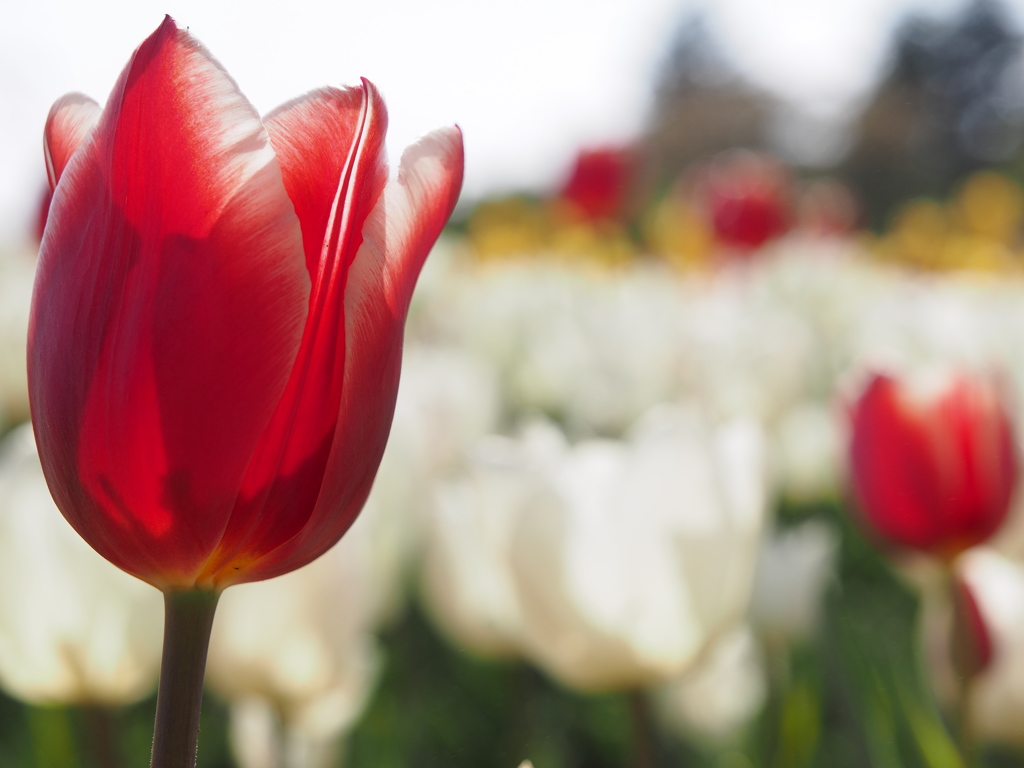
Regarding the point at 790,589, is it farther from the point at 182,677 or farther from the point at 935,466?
the point at 182,677

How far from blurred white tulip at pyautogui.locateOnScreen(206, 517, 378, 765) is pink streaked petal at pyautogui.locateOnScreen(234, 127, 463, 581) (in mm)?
449

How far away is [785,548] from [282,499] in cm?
99

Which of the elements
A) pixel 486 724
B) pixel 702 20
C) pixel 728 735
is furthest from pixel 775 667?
pixel 702 20

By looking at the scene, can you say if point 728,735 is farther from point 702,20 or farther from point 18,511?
point 702,20

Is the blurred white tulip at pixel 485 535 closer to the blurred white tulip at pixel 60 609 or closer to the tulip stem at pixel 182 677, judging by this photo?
the blurred white tulip at pixel 60 609

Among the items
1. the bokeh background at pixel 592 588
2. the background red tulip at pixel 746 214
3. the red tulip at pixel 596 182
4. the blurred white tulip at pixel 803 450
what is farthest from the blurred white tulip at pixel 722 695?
the red tulip at pixel 596 182

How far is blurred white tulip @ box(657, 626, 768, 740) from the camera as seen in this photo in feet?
4.10

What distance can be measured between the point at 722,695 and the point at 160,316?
41.0 inches

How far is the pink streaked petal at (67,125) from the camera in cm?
39

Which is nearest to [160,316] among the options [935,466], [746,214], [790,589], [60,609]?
[60,609]

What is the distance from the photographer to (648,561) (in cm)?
85

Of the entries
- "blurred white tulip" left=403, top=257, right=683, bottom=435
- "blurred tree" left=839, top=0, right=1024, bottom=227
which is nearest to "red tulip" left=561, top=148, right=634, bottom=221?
"blurred white tulip" left=403, top=257, right=683, bottom=435

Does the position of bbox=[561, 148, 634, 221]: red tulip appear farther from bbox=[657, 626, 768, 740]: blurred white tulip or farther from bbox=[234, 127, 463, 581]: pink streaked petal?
bbox=[234, 127, 463, 581]: pink streaked petal

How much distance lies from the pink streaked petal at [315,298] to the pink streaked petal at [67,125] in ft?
0.24
